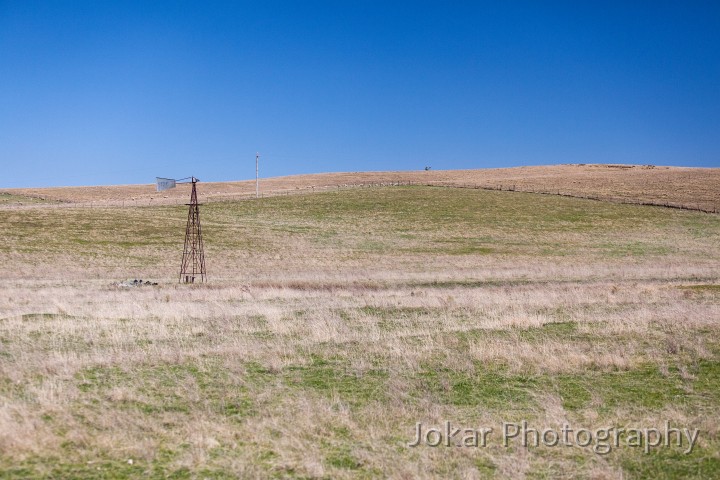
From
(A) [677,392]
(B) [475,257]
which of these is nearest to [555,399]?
(A) [677,392]

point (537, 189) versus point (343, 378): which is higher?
point (537, 189)

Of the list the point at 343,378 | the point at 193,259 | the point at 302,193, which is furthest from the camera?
the point at 302,193

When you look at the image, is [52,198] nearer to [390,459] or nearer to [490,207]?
[490,207]

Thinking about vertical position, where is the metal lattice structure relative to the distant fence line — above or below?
below

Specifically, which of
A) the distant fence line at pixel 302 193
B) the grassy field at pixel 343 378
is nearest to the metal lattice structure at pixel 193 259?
the grassy field at pixel 343 378

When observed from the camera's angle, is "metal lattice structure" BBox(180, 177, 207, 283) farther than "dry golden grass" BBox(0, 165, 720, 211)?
No

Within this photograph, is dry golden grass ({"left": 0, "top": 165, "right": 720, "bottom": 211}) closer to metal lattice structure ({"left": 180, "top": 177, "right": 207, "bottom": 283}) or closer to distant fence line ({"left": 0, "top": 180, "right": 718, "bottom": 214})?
distant fence line ({"left": 0, "top": 180, "right": 718, "bottom": 214})

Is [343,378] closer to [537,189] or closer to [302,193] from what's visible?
[302,193]

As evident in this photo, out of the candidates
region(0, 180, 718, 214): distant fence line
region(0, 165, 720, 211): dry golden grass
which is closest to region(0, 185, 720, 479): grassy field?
region(0, 180, 718, 214): distant fence line

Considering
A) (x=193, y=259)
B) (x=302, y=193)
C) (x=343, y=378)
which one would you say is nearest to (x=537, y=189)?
(x=302, y=193)

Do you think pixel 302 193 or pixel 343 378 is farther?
pixel 302 193

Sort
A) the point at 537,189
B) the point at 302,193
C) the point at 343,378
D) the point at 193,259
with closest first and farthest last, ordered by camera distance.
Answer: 1. the point at 343,378
2. the point at 193,259
3. the point at 302,193
4. the point at 537,189

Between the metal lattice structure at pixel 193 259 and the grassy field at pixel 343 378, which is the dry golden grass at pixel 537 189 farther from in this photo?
the grassy field at pixel 343 378

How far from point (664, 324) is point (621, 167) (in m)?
143
